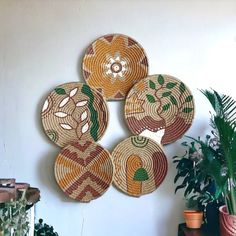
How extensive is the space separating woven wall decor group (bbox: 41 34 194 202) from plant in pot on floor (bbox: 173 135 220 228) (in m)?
0.16

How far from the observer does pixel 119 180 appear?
2689mm

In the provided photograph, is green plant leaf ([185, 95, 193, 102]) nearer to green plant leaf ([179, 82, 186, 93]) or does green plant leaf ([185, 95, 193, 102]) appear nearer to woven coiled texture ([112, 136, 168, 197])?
green plant leaf ([179, 82, 186, 93])

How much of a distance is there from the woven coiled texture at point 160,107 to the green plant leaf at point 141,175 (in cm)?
23

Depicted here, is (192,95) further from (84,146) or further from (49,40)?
(49,40)

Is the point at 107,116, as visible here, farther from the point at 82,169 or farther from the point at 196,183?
the point at 196,183

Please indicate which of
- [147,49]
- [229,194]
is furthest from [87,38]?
[229,194]

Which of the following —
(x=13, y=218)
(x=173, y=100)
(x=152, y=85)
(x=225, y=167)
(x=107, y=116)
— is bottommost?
(x=13, y=218)

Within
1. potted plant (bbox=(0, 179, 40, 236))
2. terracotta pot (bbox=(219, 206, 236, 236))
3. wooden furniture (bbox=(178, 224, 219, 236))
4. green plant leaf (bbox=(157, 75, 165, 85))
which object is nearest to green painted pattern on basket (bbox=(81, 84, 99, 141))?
green plant leaf (bbox=(157, 75, 165, 85))

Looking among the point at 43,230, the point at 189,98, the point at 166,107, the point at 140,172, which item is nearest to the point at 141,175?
the point at 140,172

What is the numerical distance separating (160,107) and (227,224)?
877 mm

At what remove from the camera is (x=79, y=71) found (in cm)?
276

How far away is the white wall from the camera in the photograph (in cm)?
273

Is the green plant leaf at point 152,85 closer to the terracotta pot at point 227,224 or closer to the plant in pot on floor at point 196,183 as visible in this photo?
the plant in pot on floor at point 196,183

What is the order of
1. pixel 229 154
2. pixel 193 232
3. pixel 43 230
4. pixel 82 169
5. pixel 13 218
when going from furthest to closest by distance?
pixel 82 169
pixel 43 230
pixel 193 232
pixel 229 154
pixel 13 218
